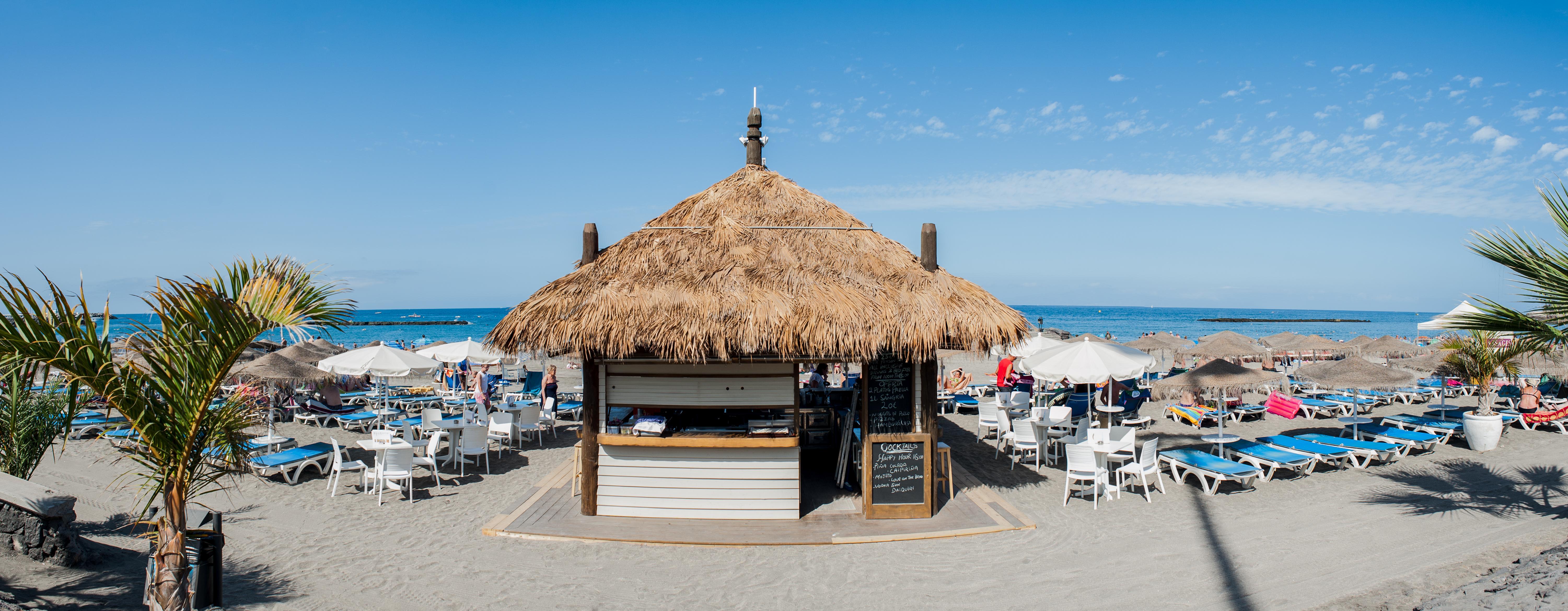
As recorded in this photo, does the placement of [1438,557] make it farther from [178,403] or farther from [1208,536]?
[178,403]

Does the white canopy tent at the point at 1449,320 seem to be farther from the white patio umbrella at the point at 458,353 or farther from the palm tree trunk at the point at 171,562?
the white patio umbrella at the point at 458,353

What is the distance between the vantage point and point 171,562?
485cm

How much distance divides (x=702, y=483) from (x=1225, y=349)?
671 inches

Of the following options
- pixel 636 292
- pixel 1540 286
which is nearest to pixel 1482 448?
pixel 1540 286

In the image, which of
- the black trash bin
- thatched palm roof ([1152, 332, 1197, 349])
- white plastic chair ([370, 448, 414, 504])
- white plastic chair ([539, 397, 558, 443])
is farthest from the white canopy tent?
thatched palm roof ([1152, 332, 1197, 349])

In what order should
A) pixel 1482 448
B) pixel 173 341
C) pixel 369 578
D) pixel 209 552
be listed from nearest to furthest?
pixel 173 341
pixel 209 552
pixel 369 578
pixel 1482 448

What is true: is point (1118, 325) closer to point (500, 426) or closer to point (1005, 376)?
point (1005, 376)

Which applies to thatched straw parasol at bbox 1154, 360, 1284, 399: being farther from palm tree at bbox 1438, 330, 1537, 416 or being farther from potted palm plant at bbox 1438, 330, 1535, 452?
palm tree at bbox 1438, 330, 1537, 416

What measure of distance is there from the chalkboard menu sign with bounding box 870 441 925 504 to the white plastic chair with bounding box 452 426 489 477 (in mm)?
5789

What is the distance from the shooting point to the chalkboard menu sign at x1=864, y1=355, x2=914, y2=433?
8.35m

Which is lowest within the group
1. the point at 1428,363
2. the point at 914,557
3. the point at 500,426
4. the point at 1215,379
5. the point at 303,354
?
the point at 914,557

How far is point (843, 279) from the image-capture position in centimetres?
854

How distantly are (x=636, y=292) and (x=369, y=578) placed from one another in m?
3.60

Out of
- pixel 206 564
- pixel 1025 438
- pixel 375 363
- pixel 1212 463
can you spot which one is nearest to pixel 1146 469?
pixel 1212 463
